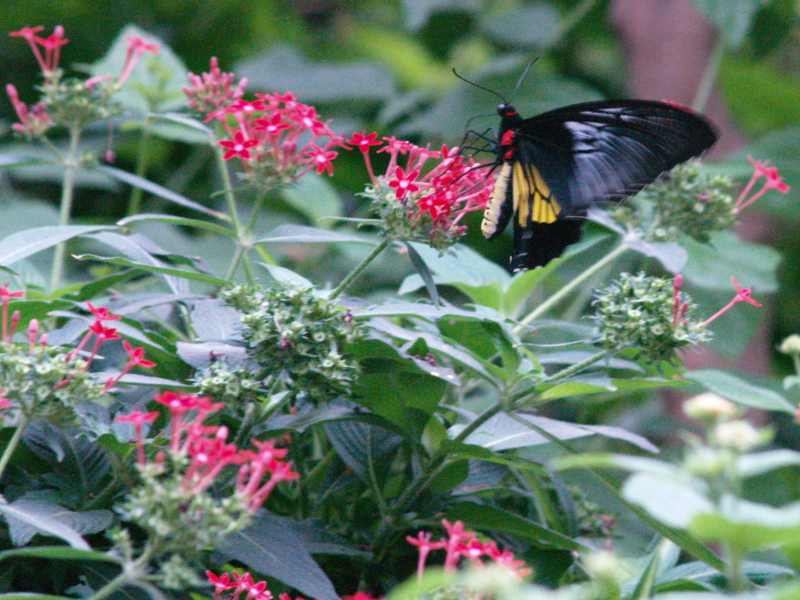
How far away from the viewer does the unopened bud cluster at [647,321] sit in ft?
4.14

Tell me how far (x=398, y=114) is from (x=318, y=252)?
2.92 feet

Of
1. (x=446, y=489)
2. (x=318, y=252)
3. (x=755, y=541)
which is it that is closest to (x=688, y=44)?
(x=318, y=252)

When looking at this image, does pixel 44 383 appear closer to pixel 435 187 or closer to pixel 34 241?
pixel 34 241

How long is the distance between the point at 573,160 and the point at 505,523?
96cm

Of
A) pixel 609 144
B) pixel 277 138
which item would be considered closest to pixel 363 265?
pixel 277 138

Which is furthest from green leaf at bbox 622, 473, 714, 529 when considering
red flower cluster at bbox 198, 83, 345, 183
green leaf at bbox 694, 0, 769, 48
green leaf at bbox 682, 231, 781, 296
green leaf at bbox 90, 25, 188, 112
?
green leaf at bbox 694, 0, 769, 48

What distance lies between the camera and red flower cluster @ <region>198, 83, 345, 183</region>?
4.35ft

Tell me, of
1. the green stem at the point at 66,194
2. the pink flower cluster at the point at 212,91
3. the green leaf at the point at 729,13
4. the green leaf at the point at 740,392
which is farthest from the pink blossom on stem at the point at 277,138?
the green leaf at the point at 729,13

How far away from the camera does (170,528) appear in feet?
2.76

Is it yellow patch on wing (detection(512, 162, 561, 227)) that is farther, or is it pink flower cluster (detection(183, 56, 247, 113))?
yellow patch on wing (detection(512, 162, 561, 227))

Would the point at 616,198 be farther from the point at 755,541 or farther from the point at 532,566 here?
the point at 755,541

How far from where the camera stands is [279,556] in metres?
1.09

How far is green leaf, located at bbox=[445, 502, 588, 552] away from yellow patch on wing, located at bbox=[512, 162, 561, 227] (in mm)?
886

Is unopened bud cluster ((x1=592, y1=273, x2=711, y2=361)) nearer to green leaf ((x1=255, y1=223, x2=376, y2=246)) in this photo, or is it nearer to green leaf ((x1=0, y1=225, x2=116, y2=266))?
green leaf ((x1=255, y1=223, x2=376, y2=246))
